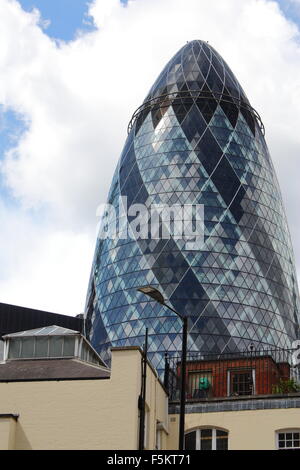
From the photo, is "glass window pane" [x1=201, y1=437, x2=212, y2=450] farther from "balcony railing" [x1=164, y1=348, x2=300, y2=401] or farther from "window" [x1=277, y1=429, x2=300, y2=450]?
"balcony railing" [x1=164, y1=348, x2=300, y2=401]

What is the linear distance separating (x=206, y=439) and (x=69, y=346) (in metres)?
4.90

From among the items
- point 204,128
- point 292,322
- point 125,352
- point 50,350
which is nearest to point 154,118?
point 204,128

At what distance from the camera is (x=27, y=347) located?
81.5 ft

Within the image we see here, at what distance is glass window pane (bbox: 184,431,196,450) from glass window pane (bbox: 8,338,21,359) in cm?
553

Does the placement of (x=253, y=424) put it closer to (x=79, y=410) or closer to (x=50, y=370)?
(x=79, y=410)

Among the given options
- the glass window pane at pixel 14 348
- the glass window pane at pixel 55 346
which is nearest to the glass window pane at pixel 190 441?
the glass window pane at pixel 55 346

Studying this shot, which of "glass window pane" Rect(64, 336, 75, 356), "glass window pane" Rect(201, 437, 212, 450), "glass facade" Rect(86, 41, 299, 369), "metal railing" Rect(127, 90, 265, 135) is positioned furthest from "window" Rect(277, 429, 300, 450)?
"metal railing" Rect(127, 90, 265, 135)

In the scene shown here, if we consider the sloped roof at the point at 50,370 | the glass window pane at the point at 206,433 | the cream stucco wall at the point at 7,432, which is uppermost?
the sloped roof at the point at 50,370

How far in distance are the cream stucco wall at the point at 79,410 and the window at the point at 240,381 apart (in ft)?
41.5

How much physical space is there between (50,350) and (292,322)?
33.3m

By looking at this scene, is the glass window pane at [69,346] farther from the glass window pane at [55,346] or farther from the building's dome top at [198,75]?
the building's dome top at [198,75]

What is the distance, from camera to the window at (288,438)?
2147 cm

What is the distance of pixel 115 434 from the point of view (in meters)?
19.4

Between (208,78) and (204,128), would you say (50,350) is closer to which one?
(204,128)
